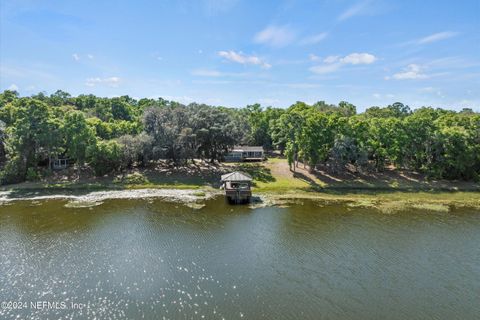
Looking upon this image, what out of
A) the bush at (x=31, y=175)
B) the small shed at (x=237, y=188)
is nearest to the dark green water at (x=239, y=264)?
the small shed at (x=237, y=188)

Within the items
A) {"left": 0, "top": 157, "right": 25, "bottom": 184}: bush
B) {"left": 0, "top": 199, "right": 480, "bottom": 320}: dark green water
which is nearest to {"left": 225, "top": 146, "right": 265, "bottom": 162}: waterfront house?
{"left": 0, "top": 199, "right": 480, "bottom": 320}: dark green water

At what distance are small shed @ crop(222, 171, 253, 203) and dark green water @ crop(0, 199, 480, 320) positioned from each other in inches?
182

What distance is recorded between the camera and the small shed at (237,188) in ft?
132

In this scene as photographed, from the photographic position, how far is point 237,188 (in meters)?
40.7

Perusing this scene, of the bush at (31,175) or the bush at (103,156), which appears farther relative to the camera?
the bush at (103,156)

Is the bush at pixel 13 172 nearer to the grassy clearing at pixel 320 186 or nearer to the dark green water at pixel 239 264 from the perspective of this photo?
the grassy clearing at pixel 320 186

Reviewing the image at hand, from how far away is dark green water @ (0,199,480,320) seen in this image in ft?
60.0

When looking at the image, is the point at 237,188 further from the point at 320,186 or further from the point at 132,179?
the point at 132,179

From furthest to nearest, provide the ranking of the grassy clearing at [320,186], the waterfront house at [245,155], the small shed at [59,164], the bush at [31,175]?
the waterfront house at [245,155] → the small shed at [59,164] → the bush at [31,175] → the grassy clearing at [320,186]

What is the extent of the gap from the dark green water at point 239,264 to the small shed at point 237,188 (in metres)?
4.61

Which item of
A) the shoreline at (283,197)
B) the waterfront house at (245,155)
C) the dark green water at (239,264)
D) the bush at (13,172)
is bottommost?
the dark green water at (239,264)

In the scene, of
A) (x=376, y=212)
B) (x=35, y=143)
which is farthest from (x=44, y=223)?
(x=376, y=212)

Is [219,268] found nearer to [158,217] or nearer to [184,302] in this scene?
[184,302]

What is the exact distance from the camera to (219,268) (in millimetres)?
22656
